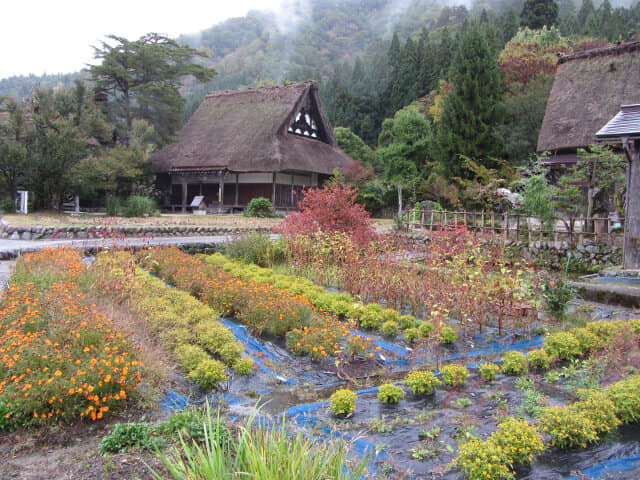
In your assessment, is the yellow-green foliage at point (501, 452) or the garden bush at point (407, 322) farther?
the garden bush at point (407, 322)

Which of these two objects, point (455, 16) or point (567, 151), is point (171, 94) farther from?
point (455, 16)

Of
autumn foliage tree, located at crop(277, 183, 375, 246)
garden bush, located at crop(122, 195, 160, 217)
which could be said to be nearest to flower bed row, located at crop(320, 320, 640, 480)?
autumn foliage tree, located at crop(277, 183, 375, 246)

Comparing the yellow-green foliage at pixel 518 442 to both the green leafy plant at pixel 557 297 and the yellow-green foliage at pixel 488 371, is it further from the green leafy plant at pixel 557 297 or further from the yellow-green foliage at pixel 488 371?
the green leafy plant at pixel 557 297

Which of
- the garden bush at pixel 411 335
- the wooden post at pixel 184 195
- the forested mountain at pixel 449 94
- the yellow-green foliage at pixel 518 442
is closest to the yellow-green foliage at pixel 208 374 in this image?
the yellow-green foliage at pixel 518 442

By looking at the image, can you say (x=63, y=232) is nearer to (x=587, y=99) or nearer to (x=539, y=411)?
(x=539, y=411)

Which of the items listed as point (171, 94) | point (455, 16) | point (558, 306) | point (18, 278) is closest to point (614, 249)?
point (558, 306)

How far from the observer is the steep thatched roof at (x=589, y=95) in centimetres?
1588

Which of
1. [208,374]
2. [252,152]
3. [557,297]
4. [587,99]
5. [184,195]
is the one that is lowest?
[208,374]

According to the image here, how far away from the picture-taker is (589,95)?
16.8 m

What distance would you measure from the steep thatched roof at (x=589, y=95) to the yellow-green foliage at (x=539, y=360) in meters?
13.0

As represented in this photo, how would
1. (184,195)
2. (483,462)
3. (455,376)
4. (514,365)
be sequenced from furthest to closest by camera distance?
(184,195) < (514,365) < (455,376) < (483,462)

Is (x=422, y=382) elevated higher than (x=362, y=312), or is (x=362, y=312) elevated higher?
(x=362, y=312)

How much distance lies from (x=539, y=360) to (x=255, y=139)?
800 inches

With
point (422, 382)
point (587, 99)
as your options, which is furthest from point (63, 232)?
point (587, 99)
